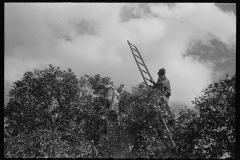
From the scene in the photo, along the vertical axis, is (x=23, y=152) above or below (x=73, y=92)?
below

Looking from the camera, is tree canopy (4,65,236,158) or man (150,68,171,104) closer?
tree canopy (4,65,236,158)

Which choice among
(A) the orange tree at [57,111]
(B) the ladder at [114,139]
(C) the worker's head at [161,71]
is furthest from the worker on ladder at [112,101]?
(C) the worker's head at [161,71]

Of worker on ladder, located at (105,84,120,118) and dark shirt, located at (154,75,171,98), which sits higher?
dark shirt, located at (154,75,171,98)

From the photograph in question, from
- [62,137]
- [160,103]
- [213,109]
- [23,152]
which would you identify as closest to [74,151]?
[62,137]

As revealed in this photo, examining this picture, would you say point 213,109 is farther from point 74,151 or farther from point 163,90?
point 74,151

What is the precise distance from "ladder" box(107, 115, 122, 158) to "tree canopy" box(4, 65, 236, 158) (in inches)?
7.5

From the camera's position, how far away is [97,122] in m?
14.2

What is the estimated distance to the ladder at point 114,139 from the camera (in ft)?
36.3

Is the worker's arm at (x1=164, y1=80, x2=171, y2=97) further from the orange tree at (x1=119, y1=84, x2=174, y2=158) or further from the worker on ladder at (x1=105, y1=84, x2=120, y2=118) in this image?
the worker on ladder at (x1=105, y1=84, x2=120, y2=118)

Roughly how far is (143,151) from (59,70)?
611 cm

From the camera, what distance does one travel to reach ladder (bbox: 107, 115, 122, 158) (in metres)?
11.1

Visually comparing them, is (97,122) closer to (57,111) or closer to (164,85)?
(57,111)

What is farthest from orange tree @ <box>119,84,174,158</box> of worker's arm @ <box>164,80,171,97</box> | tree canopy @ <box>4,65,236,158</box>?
worker's arm @ <box>164,80,171,97</box>

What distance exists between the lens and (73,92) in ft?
48.5
